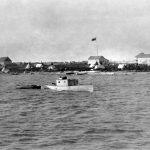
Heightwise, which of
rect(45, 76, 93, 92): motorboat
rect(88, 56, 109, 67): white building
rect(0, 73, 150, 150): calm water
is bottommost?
rect(0, 73, 150, 150): calm water

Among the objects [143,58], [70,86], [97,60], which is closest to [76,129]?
[70,86]

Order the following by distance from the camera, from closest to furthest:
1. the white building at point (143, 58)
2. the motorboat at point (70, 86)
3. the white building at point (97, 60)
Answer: the motorboat at point (70, 86)
the white building at point (143, 58)
the white building at point (97, 60)

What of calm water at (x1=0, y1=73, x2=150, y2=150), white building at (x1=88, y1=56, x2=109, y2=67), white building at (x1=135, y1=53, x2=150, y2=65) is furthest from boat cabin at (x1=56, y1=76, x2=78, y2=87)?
white building at (x1=88, y1=56, x2=109, y2=67)

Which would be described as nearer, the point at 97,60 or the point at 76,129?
the point at 76,129

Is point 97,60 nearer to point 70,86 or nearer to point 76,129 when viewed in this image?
point 70,86

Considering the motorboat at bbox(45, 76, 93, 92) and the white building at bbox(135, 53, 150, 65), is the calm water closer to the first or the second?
the motorboat at bbox(45, 76, 93, 92)

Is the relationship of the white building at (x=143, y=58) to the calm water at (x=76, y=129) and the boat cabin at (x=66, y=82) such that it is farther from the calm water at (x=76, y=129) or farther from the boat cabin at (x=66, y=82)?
the calm water at (x=76, y=129)

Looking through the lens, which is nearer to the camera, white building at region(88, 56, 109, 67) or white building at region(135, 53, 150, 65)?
white building at region(135, 53, 150, 65)

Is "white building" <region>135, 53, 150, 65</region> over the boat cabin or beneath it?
over

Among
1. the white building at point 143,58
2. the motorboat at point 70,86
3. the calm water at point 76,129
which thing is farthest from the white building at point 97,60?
the calm water at point 76,129

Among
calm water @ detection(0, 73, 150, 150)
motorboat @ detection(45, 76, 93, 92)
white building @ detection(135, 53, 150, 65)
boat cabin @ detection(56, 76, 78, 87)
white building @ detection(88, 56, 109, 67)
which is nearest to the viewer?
calm water @ detection(0, 73, 150, 150)

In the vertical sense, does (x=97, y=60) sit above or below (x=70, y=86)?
above
